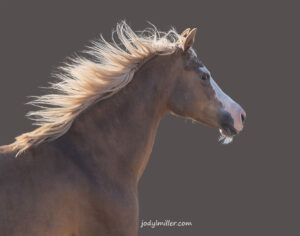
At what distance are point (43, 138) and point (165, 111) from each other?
1861 mm

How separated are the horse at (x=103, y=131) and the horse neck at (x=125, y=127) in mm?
14

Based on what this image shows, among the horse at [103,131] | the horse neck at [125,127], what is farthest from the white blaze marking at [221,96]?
the horse neck at [125,127]

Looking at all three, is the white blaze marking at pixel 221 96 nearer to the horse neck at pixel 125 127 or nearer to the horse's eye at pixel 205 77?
the horse's eye at pixel 205 77

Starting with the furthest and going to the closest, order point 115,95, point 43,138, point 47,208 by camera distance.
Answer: point 115,95 < point 43,138 < point 47,208

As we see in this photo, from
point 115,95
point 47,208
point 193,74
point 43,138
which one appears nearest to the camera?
point 47,208

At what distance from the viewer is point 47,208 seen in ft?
17.9

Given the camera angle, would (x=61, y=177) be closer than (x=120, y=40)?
Yes

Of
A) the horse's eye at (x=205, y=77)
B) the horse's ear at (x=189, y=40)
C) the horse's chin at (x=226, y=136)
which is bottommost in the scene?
the horse's chin at (x=226, y=136)

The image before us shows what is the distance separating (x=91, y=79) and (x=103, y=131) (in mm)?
801

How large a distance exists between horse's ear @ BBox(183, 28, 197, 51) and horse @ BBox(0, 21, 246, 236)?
16 millimetres

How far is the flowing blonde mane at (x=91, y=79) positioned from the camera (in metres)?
6.03

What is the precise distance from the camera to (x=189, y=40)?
6785mm

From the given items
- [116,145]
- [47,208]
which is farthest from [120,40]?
[47,208]

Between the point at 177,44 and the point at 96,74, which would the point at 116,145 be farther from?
the point at 177,44
